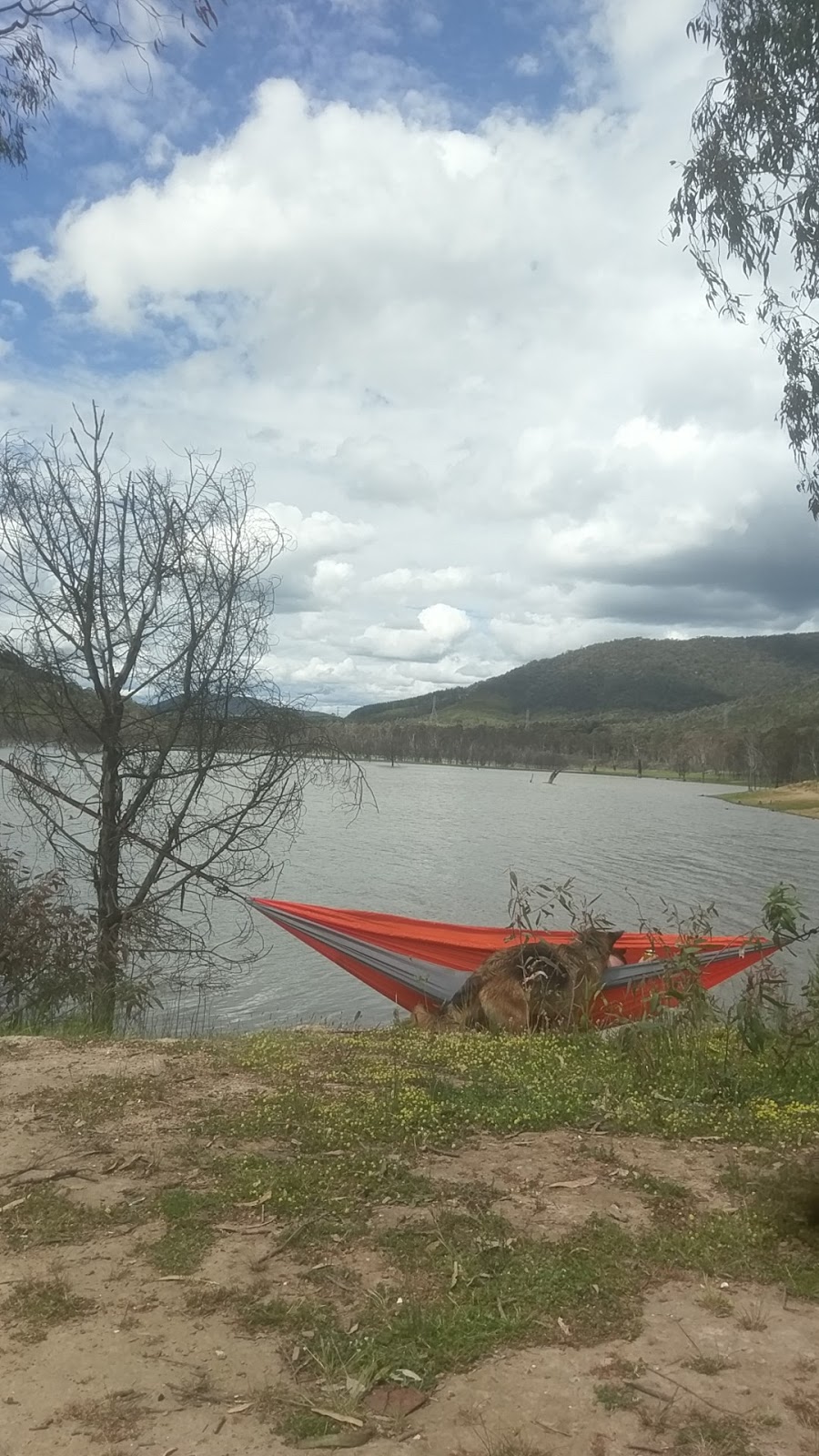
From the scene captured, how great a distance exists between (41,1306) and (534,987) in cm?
444

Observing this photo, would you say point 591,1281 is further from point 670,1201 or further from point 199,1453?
point 199,1453

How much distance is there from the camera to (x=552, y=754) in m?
99.4

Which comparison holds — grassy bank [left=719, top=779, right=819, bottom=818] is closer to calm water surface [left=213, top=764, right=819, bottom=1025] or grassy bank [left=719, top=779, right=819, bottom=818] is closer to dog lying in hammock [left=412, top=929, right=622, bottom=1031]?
calm water surface [left=213, top=764, right=819, bottom=1025]

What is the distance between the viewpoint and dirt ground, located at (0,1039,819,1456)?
6.67ft

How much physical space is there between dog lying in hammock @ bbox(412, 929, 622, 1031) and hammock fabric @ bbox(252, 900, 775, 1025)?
36 cm

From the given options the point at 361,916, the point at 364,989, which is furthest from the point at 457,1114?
the point at 364,989

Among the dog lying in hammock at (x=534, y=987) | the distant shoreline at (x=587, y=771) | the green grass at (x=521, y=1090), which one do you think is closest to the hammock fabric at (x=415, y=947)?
the dog lying in hammock at (x=534, y=987)

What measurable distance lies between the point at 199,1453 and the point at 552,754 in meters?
98.5

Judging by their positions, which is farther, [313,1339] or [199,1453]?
[313,1339]

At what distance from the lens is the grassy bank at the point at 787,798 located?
5038 centimetres

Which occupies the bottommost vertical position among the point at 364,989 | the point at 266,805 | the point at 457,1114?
the point at 364,989

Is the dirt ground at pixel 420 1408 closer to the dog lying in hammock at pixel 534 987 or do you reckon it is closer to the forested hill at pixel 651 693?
the dog lying in hammock at pixel 534 987

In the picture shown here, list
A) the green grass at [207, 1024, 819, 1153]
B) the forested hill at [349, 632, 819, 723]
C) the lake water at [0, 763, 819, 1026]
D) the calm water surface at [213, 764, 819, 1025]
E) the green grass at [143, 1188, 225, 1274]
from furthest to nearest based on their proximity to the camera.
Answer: the forested hill at [349, 632, 819, 723], the calm water surface at [213, 764, 819, 1025], the lake water at [0, 763, 819, 1026], the green grass at [207, 1024, 819, 1153], the green grass at [143, 1188, 225, 1274]

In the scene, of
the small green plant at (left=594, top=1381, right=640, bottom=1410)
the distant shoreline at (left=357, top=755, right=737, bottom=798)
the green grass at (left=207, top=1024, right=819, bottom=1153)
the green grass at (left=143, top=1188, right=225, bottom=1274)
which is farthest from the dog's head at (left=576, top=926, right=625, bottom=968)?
the distant shoreline at (left=357, top=755, right=737, bottom=798)
